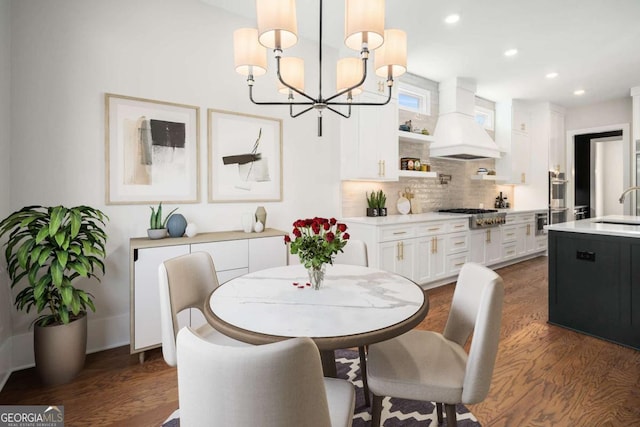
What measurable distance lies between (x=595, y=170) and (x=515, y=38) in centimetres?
467

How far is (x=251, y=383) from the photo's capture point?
695 millimetres

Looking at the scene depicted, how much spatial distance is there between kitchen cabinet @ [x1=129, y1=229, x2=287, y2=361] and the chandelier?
50.0 inches

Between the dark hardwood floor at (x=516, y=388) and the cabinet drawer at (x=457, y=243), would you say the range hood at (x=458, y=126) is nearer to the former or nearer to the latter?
the cabinet drawer at (x=457, y=243)

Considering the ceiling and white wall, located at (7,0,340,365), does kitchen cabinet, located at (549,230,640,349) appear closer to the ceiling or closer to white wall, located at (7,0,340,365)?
the ceiling

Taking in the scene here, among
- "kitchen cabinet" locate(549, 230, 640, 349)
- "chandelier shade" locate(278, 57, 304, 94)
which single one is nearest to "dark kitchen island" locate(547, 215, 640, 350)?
"kitchen cabinet" locate(549, 230, 640, 349)

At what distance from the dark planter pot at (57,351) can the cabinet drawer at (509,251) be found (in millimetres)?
5465

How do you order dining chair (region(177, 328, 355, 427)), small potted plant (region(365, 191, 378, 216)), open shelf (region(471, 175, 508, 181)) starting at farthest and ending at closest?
open shelf (region(471, 175, 508, 181)), small potted plant (region(365, 191, 378, 216)), dining chair (region(177, 328, 355, 427))

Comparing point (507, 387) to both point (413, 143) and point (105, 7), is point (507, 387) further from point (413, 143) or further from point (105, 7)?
point (105, 7)

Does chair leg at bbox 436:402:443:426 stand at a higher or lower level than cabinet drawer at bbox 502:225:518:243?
lower

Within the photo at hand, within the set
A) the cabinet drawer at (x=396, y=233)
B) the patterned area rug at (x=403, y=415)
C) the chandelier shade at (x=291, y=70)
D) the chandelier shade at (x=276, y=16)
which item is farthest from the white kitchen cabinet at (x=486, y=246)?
the chandelier shade at (x=276, y=16)

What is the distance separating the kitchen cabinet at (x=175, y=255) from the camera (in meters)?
2.28

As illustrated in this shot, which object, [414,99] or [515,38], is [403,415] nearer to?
[515,38]

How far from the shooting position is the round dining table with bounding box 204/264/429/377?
1.11 m

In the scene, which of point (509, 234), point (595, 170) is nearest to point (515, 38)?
point (509, 234)
